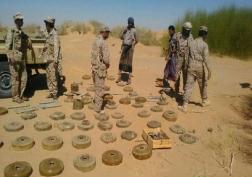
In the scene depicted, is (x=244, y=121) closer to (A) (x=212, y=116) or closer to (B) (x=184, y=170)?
(A) (x=212, y=116)

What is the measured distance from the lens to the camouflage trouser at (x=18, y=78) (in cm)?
782

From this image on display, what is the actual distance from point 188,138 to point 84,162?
2.37 m

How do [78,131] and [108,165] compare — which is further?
[78,131]

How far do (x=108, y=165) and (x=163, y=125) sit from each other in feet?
7.41

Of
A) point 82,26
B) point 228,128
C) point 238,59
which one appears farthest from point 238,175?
point 82,26

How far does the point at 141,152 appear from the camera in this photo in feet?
18.9

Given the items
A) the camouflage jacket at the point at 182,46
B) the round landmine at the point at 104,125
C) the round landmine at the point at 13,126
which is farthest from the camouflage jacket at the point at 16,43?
the camouflage jacket at the point at 182,46

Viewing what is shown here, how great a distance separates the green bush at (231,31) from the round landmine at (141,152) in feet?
39.7

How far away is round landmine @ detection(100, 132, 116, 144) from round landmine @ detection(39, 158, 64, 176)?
1194mm

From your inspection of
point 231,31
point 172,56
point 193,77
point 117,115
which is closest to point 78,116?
point 117,115

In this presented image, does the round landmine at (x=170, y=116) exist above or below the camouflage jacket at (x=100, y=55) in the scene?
below

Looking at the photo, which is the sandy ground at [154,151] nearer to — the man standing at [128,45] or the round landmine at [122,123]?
the round landmine at [122,123]

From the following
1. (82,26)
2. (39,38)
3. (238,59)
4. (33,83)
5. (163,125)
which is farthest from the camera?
(82,26)

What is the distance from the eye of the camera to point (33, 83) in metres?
9.71
